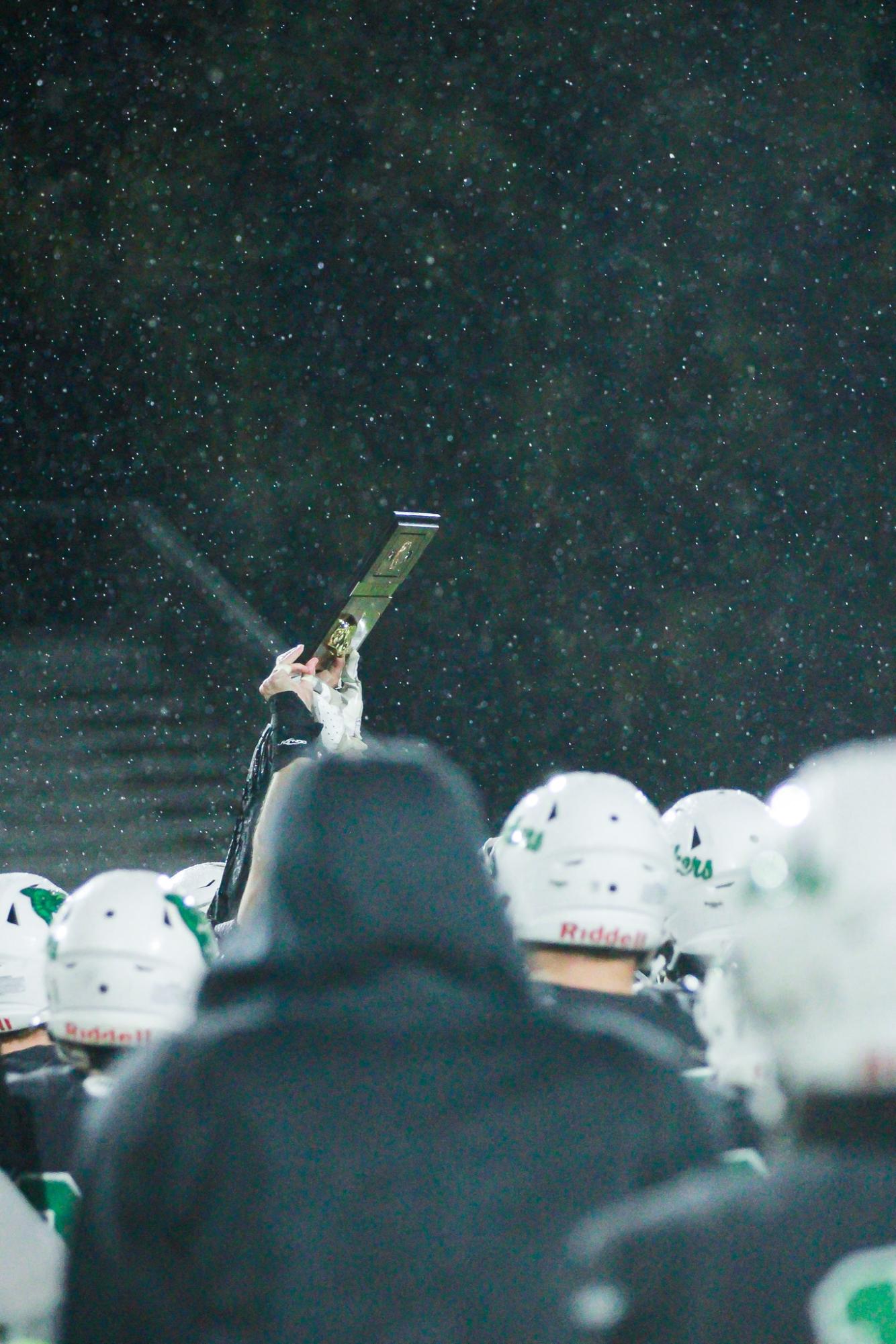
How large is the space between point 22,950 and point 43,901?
184 mm

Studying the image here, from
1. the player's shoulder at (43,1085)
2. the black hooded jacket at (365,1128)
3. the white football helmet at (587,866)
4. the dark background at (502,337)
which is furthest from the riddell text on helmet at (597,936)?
the dark background at (502,337)

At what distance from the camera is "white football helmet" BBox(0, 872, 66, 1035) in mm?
4121

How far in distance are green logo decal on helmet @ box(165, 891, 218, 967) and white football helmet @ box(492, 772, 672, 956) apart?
0.59 metres

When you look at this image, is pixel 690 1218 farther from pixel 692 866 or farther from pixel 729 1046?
pixel 692 866

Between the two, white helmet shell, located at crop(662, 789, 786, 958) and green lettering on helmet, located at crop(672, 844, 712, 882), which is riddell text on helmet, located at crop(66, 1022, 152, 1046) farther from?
green lettering on helmet, located at crop(672, 844, 712, 882)

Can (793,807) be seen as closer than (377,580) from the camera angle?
Yes

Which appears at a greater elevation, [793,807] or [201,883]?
[793,807]

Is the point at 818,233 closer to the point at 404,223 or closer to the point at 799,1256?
the point at 404,223

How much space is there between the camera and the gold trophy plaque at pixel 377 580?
6797mm

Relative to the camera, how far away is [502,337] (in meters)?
14.3

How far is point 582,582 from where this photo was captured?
545 inches

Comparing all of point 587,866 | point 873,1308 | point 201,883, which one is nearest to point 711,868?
point 587,866

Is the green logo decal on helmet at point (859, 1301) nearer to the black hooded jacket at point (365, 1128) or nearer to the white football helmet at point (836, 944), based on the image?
the white football helmet at point (836, 944)

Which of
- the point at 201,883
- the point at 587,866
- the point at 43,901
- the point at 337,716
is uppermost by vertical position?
the point at 587,866
